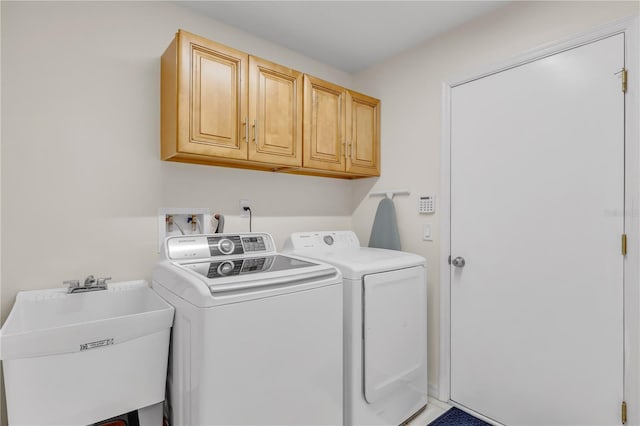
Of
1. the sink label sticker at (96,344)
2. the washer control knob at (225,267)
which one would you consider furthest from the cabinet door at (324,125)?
the sink label sticker at (96,344)

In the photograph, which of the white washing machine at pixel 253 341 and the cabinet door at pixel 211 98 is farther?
the cabinet door at pixel 211 98

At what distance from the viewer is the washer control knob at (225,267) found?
4.84 feet

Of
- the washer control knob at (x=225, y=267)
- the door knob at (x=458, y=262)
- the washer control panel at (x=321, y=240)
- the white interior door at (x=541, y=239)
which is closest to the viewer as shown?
the washer control knob at (x=225, y=267)

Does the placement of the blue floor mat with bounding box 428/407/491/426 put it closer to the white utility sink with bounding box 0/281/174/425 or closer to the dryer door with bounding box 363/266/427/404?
the dryer door with bounding box 363/266/427/404

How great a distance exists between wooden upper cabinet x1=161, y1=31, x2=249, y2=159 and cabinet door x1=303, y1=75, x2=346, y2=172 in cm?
46

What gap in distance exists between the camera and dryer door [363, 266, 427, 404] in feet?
5.73

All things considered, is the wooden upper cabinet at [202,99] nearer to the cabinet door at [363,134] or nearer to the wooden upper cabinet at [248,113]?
the wooden upper cabinet at [248,113]

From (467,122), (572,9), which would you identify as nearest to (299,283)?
(467,122)

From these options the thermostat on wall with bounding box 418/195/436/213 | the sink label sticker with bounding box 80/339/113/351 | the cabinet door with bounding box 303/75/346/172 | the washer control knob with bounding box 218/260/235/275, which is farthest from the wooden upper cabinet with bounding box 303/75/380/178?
the sink label sticker with bounding box 80/339/113/351

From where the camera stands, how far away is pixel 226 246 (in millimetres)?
1906

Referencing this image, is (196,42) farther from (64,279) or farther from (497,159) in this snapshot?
(497,159)

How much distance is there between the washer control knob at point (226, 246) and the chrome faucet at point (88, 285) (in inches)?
22.3

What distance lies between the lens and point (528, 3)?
185 centimetres

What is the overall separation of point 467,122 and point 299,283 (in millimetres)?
1532
